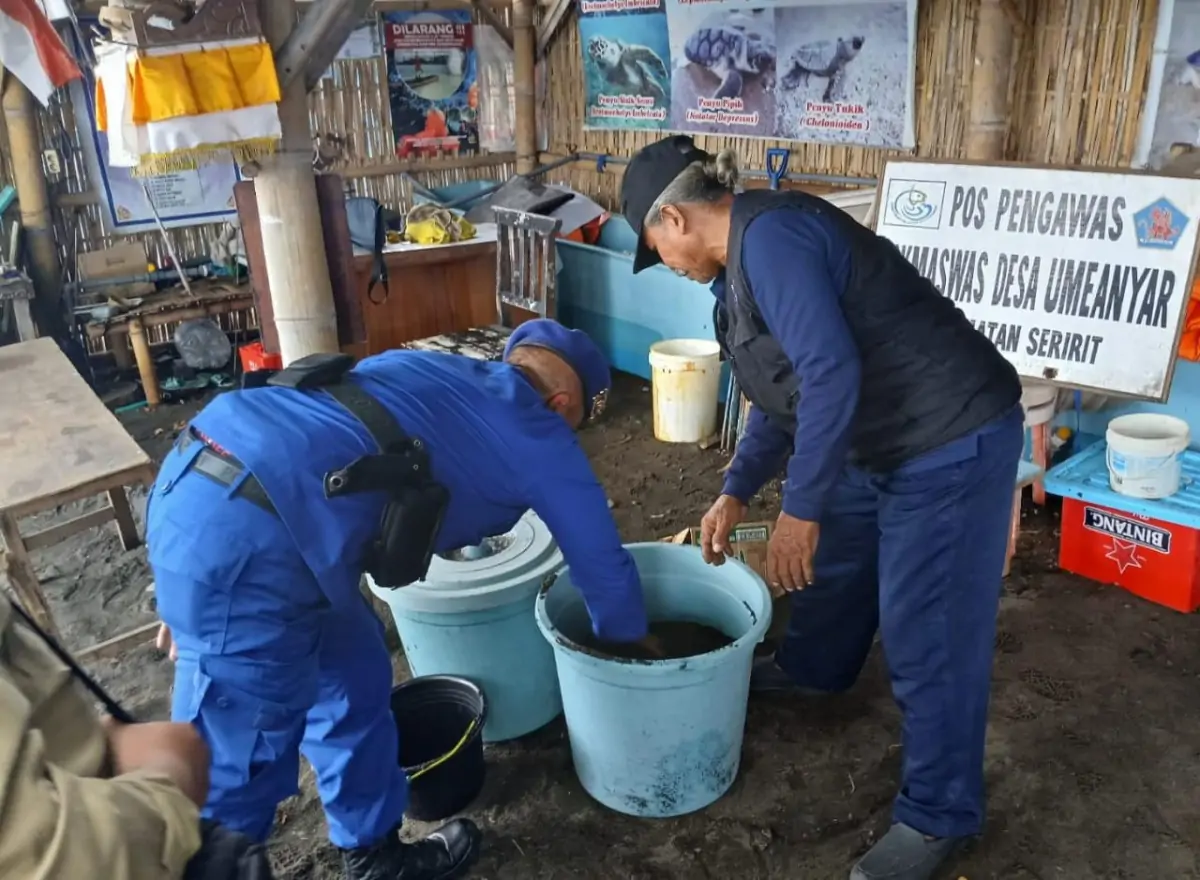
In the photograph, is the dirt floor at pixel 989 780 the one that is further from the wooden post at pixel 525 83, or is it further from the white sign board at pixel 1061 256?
the wooden post at pixel 525 83

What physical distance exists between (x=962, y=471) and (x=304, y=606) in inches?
50.9

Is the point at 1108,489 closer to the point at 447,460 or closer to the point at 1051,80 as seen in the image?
the point at 1051,80

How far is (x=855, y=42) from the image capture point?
4430 mm

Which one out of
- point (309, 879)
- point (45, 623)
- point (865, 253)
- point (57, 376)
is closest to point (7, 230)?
point (57, 376)

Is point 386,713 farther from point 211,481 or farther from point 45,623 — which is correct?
point 45,623

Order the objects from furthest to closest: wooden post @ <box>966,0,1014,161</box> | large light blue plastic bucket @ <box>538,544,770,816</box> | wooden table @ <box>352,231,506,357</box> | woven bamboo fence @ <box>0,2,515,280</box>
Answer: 1. woven bamboo fence @ <box>0,2,515,280</box>
2. wooden table @ <box>352,231,506,357</box>
3. wooden post @ <box>966,0,1014,161</box>
4. large light blue plastic bucket @ <box>538,544,770,816</box>

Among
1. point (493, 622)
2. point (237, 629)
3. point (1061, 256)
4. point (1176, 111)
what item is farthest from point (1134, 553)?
point (237, 629)

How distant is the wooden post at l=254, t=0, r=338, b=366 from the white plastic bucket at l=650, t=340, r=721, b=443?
6.98 ft

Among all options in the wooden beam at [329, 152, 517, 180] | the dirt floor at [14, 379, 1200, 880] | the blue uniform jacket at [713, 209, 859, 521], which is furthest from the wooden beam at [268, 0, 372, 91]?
the wooden beam at [329, 152, 517, 180]

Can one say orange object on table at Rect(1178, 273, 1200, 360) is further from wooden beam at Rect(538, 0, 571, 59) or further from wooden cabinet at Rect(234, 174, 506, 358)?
wooden beam at Rect(538, 0, 571, 59)

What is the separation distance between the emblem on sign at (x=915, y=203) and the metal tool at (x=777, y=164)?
1.11 m

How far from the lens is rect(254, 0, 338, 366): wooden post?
259 centimetres

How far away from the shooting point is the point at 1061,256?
10.8ft

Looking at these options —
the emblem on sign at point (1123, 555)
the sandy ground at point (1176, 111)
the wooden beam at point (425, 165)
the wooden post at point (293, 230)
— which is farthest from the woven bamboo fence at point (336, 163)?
the emblem on sign at point (1123, 555)
